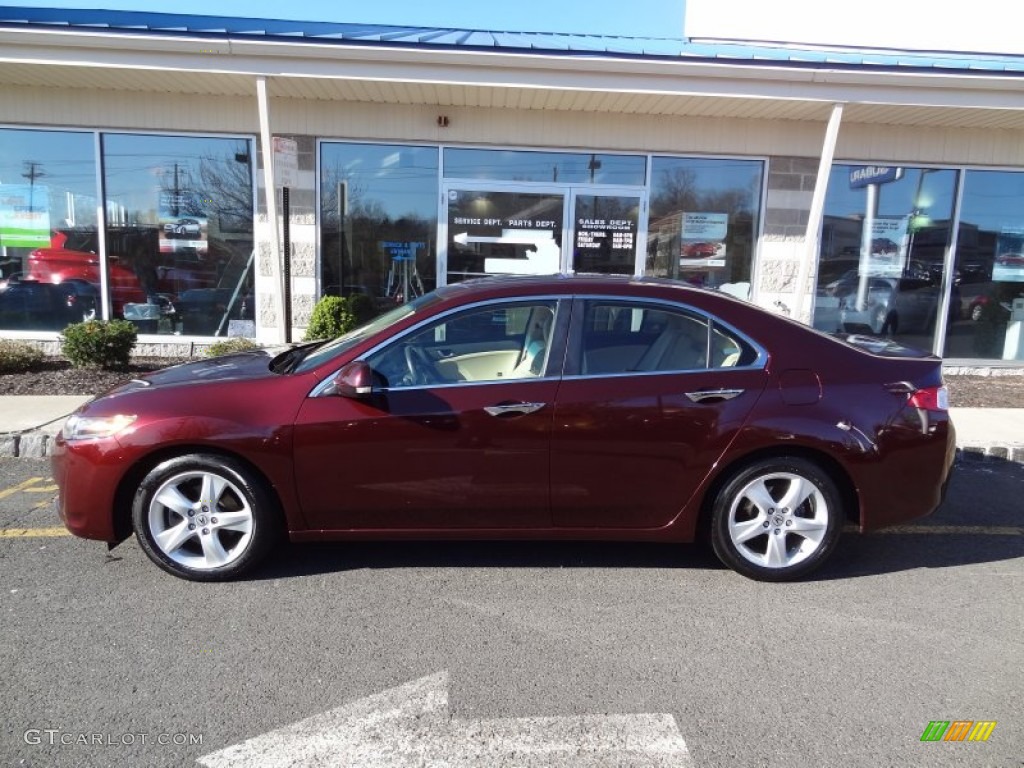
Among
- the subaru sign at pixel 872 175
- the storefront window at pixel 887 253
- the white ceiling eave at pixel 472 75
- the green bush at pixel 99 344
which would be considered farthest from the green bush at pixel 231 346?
the subaru sign at pixel 872 175

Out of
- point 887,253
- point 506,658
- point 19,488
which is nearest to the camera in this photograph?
point 506,658

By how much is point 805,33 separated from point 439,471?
10.0 metres

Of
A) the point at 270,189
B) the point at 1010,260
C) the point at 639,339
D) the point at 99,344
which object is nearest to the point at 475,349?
the point at 639,339

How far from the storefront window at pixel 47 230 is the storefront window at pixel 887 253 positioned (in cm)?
1005

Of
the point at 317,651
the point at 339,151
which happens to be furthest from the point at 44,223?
the point at 317,651

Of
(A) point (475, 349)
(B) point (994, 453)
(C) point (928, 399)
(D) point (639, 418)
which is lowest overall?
(B) point (994, 453)

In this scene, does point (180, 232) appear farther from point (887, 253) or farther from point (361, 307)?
point (887, 253)

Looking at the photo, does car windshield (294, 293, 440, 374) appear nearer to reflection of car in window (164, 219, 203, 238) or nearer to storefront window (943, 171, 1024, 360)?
reflection of car in window (164, 219, 203, 238)

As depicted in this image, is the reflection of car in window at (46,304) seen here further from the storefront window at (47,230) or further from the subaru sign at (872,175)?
the subaru sign at (872,175)

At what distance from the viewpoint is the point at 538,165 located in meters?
9.42

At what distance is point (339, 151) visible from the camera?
Answer: 9.30m

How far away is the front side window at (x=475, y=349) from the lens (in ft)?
11.7

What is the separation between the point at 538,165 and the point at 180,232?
16.1 feet

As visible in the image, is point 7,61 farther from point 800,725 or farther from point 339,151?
point 800,725
